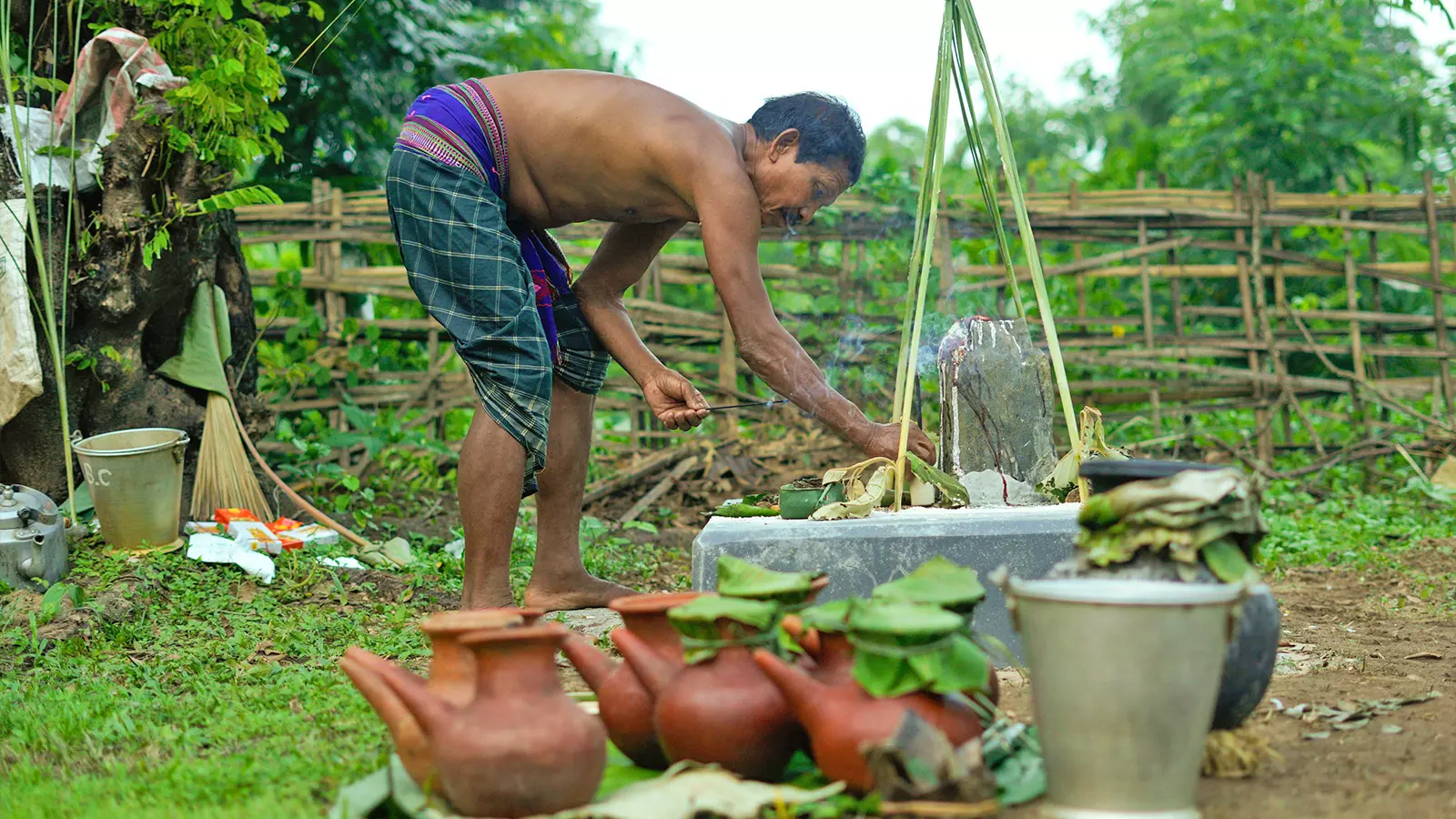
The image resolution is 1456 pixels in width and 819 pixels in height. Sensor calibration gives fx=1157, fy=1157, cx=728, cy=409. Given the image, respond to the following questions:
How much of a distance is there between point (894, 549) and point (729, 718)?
112cm

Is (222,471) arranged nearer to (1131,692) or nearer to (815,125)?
(815,125)

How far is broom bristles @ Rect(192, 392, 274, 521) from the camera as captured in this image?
4.82m

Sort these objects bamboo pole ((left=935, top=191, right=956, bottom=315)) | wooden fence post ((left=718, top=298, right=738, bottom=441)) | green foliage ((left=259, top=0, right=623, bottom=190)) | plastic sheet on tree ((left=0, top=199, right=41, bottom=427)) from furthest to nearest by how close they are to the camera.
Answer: wooden fence post ((left=718, top=298, right=738, bottom=441)), bamboo pole ((left=935, top=191, right=956, bottom=315)), green foliage ((left=259, top=0, right=623, bottom=190)), plastic sheet on tree ((left=0, top=199, right=41, bottom=427))

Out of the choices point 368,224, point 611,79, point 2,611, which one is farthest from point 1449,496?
point 2,611

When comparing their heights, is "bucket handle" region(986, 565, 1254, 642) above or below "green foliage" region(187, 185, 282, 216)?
below

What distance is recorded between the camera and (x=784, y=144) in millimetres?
3211

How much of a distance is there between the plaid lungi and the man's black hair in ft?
2.63

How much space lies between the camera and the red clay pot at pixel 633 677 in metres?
2.04

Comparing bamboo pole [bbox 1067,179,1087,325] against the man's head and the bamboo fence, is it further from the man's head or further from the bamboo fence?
the man's head

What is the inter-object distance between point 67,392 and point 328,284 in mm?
1925

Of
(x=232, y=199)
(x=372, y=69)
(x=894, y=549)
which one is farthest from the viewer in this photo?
(x=372, y=69)

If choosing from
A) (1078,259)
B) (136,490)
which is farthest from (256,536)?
Answer: (1078,259)

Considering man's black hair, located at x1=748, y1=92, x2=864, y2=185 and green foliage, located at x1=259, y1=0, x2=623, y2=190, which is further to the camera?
green foliage, located at x1=259, y1=0, x2=623, y2=190

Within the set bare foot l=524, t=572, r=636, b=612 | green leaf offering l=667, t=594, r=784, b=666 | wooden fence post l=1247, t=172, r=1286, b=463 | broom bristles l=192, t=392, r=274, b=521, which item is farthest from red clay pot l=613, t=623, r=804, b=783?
wooden fence post l=1247, t=172, r=1286, b=463
